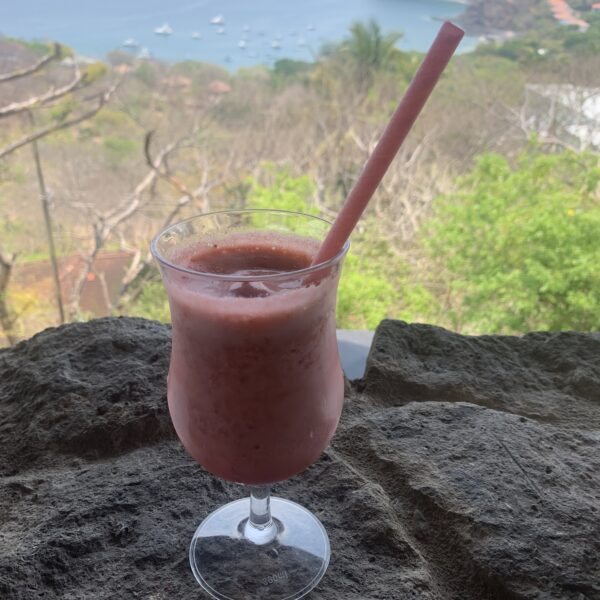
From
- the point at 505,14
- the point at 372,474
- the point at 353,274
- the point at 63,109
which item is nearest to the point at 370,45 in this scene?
the point at 505,14

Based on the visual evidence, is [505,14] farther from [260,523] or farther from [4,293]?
[260,523]

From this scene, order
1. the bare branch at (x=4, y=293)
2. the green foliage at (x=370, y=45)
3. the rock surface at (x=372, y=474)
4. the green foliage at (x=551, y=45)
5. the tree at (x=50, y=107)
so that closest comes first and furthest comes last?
the rock surface at (x=372, y=474), the green foliage at (x=551, y=45), the tree at (x=50, y=107), the bare branch at (x=4, y=293), the green foliage at (x=370, y=45)

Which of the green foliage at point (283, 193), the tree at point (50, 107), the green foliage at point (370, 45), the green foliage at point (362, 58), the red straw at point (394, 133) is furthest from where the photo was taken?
the green foliage at point (362, 58)

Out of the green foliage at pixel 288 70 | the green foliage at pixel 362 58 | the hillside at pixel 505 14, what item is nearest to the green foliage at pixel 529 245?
the hillside at pixel 505 14

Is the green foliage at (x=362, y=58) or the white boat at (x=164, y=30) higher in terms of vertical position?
the white boat at (x=164, y=30)

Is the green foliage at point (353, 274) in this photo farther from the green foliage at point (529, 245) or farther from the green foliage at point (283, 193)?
the green foliage at point (529, 245)

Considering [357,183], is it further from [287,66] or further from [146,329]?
[287,66]

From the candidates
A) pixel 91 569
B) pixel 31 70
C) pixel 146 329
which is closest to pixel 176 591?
pixel 91 569

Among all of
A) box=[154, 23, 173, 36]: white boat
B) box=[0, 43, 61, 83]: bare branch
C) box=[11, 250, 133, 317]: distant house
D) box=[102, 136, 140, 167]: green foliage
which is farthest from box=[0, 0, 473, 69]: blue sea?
box=[11, 250, 133, 317]: distant house

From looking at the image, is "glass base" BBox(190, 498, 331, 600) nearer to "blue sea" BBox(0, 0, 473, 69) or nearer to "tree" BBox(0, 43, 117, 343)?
"tree" BBox(0, 43, 117, 343)
